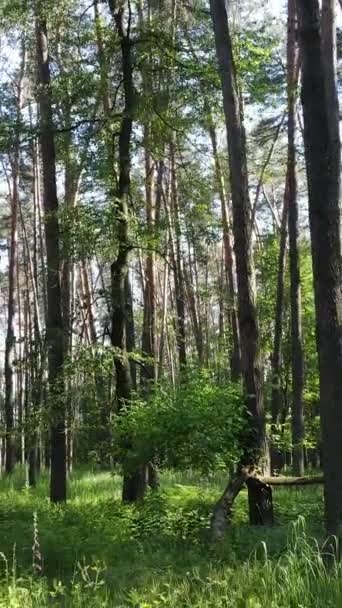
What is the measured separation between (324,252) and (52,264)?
19.8 ft

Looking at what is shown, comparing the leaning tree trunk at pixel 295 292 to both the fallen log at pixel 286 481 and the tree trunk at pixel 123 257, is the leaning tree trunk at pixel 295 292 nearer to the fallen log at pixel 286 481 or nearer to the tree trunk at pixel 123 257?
the tree trunk at pixel 123 257

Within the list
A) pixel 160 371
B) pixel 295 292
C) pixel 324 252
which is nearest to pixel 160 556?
pixel 324 252

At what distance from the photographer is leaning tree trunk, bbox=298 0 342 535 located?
5258mm

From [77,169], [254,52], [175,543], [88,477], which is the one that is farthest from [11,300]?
[175,543]

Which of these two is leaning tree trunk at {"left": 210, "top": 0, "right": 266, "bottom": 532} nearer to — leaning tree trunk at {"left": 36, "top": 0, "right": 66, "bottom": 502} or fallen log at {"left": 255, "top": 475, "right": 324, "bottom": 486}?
fallen log at {"left": 255, "top": 475, "right": 324, "bottom": 486}

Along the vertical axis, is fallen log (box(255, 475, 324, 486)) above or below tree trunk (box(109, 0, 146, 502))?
below

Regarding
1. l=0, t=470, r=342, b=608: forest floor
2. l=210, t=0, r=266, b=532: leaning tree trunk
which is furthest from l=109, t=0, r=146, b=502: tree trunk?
l=210, t=0, r=266, b=532: leaning tree trunk

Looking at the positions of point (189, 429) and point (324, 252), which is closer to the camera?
point (324, 252)

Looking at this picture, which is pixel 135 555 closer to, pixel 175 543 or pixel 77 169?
pixel 175 543

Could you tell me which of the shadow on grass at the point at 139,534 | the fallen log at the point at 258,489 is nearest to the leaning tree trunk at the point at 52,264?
the shadow on grass at the point at 139,534

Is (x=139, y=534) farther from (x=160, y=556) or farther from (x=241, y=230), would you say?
(x=241, y=230)

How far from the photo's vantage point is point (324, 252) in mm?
5426

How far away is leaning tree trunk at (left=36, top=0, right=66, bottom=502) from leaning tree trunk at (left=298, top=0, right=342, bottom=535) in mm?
4927

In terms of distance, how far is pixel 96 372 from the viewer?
380 inches
